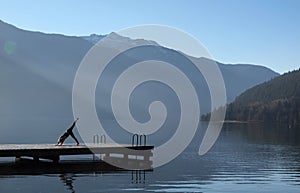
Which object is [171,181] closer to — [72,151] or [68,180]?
[68,180]

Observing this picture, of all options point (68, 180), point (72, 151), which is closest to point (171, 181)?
point (68, 180)

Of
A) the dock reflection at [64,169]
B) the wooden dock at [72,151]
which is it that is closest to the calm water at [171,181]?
the dock reflection at [64,169]

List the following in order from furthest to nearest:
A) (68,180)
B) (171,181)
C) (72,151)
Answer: (72,151) < (171,181) < (68,180)

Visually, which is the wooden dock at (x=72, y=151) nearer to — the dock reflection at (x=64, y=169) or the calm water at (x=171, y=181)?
the dock reflection at (x=64, y=169)

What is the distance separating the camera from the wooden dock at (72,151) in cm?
4341

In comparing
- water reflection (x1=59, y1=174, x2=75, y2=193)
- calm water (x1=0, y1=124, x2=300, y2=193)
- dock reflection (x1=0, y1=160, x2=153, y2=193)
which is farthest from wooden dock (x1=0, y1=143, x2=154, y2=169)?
water reflection (x1=59, y1=174, x2=75, y2=193)

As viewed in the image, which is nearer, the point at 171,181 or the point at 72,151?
the point at 171,181

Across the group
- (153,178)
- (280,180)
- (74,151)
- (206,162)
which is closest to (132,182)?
(153,178)

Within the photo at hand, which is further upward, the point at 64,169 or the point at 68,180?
the point at 64,169

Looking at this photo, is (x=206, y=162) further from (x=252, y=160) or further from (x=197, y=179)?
(x=197, y=179)

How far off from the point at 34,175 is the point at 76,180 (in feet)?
13.5

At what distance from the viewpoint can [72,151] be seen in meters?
45.6

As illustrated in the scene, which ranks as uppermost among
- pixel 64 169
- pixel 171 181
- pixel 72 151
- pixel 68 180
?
pixel 72 151

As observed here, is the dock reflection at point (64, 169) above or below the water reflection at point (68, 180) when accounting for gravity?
above
